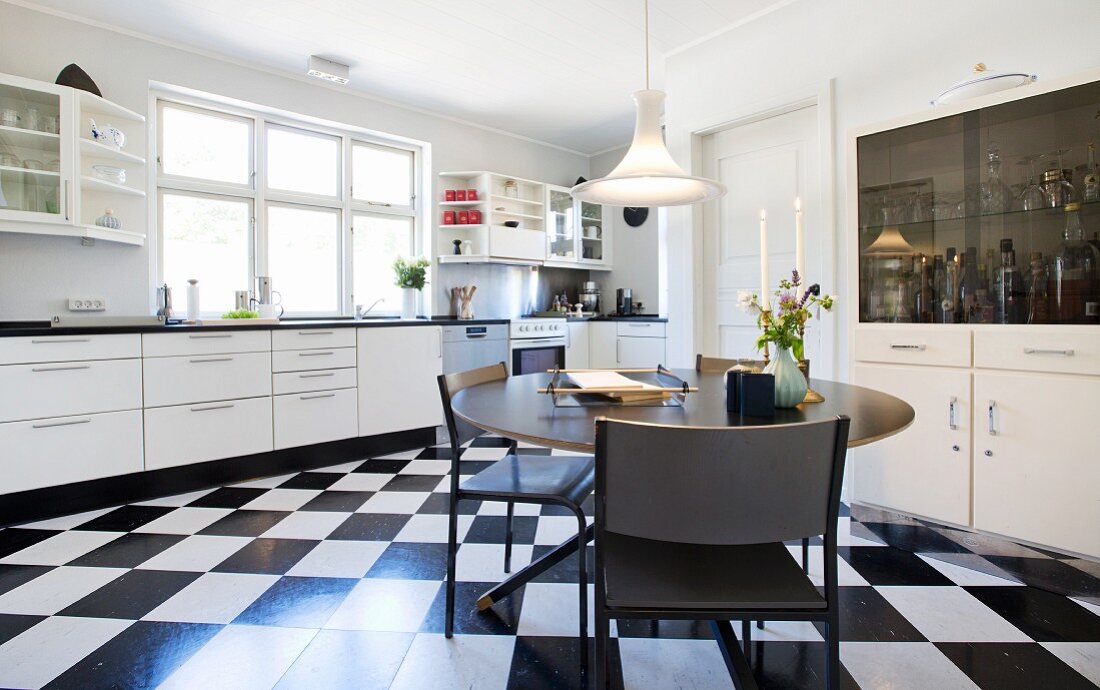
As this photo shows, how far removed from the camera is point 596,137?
17.6ft

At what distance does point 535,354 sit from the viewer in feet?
15.7

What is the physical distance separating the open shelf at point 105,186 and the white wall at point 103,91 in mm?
325

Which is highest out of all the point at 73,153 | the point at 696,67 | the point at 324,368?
the point at 696,67

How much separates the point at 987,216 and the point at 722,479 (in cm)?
201

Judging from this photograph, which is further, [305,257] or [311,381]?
[305,257]

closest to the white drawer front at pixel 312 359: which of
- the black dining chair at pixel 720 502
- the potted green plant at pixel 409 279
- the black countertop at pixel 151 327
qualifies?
the black countertop at pixel 151 327

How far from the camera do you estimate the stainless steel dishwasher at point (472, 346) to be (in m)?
4.13

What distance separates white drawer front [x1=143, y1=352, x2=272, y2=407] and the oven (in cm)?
194

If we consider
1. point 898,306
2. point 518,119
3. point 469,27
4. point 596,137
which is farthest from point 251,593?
point 596,137

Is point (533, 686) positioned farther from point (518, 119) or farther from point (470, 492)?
point (518, 119)

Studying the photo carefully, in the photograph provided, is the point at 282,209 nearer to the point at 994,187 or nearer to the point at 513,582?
the point at 513,582

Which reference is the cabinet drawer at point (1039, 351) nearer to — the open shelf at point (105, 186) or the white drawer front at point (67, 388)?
the white drawer front at point (67, 388)

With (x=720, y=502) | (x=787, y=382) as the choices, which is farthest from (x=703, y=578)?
(x=787, y=382)

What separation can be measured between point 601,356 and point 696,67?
261cm
